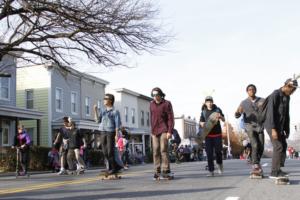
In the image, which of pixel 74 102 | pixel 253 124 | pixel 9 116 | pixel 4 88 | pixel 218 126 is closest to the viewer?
pixel 253 124

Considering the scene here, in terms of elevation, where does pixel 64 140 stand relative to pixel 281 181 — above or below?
above

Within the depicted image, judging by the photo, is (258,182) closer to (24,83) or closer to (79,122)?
(79,122)

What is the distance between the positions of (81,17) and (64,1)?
0.89 meters

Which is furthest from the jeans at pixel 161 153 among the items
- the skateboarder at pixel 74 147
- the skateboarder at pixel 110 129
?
the skateboarder at pixel 74 147

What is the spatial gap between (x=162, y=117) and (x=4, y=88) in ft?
75.8

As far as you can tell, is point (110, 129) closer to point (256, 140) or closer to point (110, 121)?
point (110, 121)

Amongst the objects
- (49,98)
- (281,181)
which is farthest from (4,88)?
(281,181)

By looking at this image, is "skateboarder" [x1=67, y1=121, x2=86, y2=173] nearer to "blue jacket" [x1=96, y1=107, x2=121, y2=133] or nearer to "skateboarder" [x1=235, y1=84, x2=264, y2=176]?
"blue jacket" [x1=96, y1=107, x2=121, y2=133]

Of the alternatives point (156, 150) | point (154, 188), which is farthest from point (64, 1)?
point (154, 188)

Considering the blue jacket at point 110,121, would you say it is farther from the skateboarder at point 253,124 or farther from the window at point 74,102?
the window at point 74,102

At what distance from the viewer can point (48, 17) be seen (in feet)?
62.2

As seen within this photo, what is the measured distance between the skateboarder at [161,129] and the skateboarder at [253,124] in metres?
1.46

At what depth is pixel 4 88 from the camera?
31.9 metres

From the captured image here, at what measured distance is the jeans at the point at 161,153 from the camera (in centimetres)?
1068
